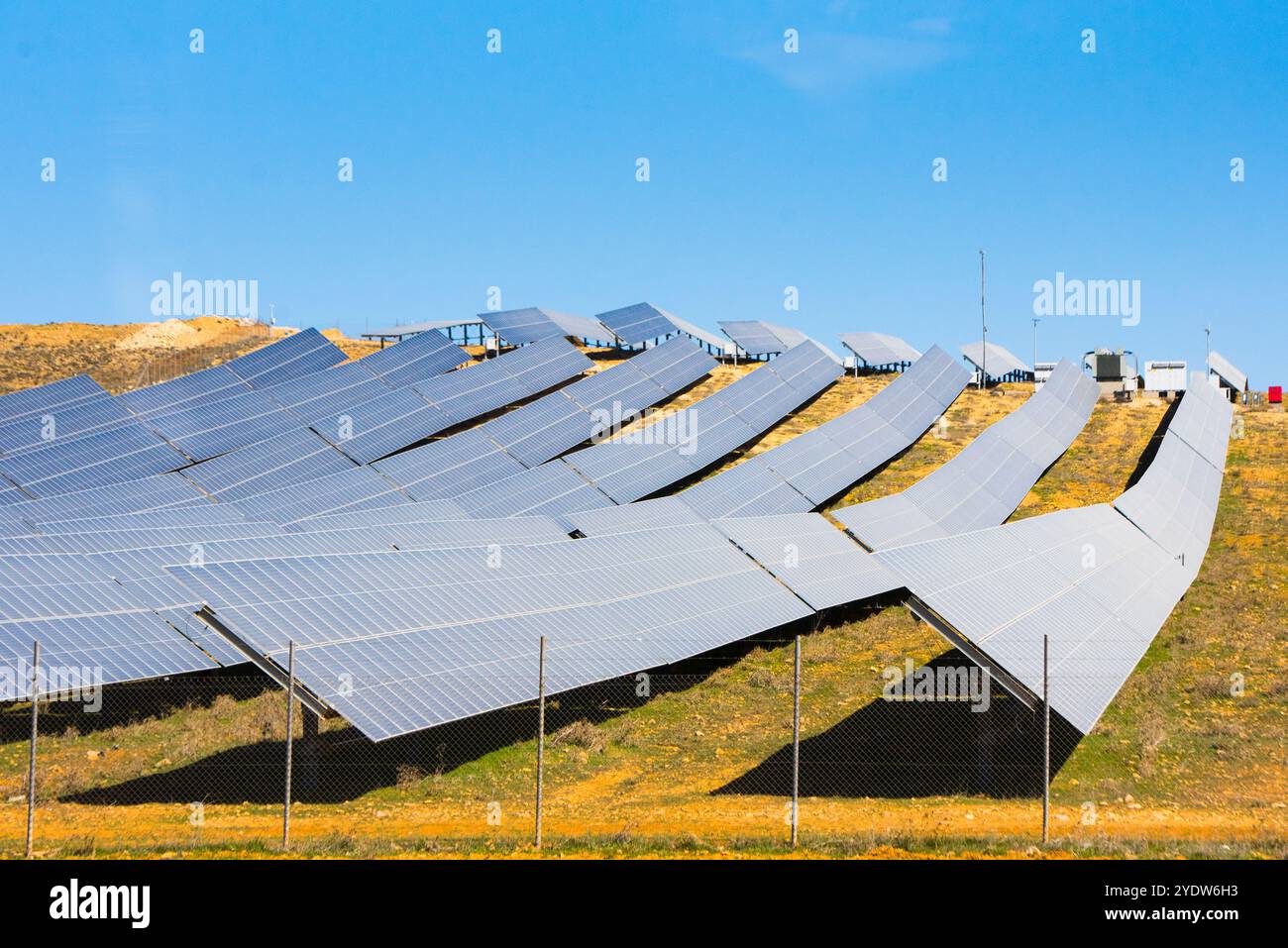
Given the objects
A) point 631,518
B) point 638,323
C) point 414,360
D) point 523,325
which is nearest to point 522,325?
point 523,325

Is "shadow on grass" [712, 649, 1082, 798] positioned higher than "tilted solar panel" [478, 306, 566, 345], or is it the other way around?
"tilted solar panel" [478, 306, 566, 345]

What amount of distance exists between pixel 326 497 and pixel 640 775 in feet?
66.4

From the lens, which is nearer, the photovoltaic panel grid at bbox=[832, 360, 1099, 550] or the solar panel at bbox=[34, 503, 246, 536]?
the solar panel at bbox=[34, 503, 246, 536]

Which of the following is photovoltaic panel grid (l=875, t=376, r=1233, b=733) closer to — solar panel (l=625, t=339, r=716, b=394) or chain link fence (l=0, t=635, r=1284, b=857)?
chain link fence (l=0, t=635, r=1284, b=857)

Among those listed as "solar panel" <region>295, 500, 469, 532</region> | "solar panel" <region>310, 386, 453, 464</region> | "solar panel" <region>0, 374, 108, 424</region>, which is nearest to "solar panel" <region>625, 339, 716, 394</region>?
"solar panel" <region>310, 386, 453, 464</region>

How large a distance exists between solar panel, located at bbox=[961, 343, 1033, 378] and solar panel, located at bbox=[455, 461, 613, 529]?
3459cm

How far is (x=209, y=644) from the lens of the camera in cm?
2069

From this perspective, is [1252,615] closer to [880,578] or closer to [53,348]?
[880,578]

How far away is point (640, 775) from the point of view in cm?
1766

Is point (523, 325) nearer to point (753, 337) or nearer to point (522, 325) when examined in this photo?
point (522, 325)

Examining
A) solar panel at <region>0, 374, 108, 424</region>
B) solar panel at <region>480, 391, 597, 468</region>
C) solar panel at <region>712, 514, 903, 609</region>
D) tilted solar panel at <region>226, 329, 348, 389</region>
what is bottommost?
solar panel at <region>712, 514, 903, 609</region>

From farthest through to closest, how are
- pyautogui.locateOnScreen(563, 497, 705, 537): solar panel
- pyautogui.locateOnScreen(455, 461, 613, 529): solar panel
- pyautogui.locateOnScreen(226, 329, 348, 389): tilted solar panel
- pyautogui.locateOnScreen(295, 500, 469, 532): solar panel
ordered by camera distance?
pyautogui.locateOnScreen(226, 329, 348, 389): tilted solar panel → pyautogui.locateOnScreen(455, 461, 613, 529): solar panel → pyautogui.locateOnScreen(295, 500, 469, 532): solar panel → pyautogui.locateOnScreen(563, 497, 705, 537): solar panel

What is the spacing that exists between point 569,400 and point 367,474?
11.6 metres

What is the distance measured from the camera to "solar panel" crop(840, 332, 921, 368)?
62.6 meters
